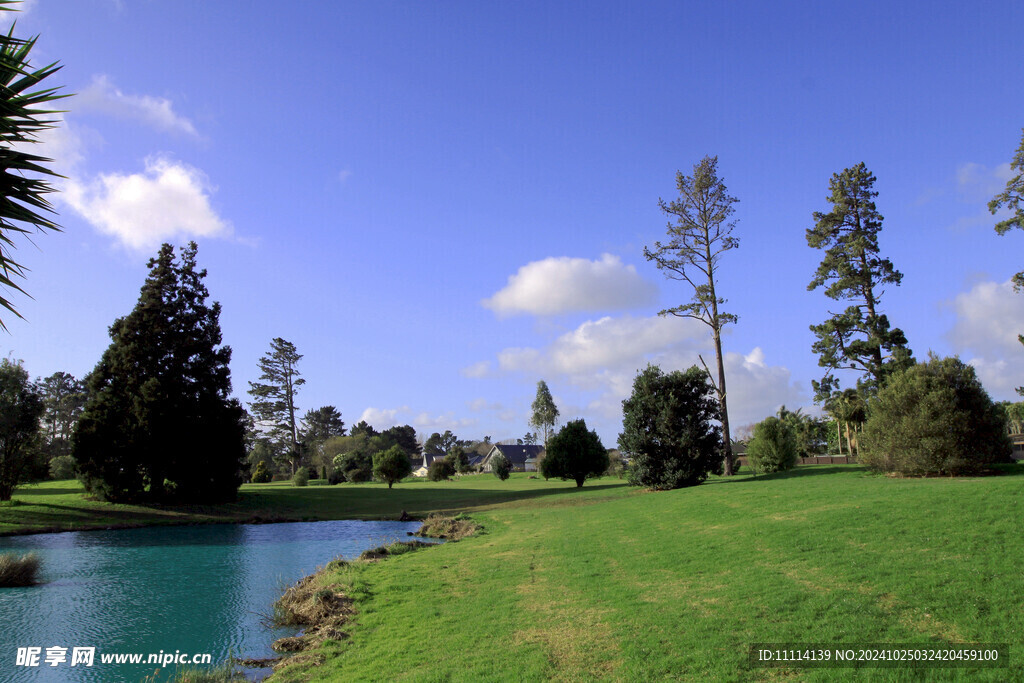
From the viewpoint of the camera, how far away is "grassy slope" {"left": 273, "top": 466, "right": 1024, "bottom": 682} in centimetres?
738

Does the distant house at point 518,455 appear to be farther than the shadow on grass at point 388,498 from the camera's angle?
Yes

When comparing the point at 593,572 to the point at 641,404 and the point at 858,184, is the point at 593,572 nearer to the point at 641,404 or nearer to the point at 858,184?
the point at 641,404

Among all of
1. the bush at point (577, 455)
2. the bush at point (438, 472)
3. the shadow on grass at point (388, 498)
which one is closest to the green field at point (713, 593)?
the shadow on grass at point (388, 498)

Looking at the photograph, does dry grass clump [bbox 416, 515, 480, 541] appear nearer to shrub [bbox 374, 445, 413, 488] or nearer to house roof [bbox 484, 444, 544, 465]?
shrub [bbox 374, 445, 413, 488]

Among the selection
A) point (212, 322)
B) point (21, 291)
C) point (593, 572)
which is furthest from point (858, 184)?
point (212, 322)

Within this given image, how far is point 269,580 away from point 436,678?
12.3 meters

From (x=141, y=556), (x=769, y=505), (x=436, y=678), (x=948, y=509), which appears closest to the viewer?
(x=436, y=678)

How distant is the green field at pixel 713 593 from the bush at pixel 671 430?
10.1 metres

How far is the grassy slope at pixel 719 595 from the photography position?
738 cm

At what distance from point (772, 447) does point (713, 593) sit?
77.0 feet

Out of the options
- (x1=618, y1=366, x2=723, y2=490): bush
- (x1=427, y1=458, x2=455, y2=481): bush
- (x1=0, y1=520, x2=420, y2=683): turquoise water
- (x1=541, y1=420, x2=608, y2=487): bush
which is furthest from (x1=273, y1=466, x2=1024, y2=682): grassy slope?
(x1=427, y1=458, x2=455, y2=481): bush

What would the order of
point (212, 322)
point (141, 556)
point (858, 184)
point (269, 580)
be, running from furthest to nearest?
point (212, 322) < point (858, 184) < point (141, 556) < point (269, 580)

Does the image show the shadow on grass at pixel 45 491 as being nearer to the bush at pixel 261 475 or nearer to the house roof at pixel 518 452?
the bush at pixel 261 475

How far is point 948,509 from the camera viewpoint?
11219 millimetres
